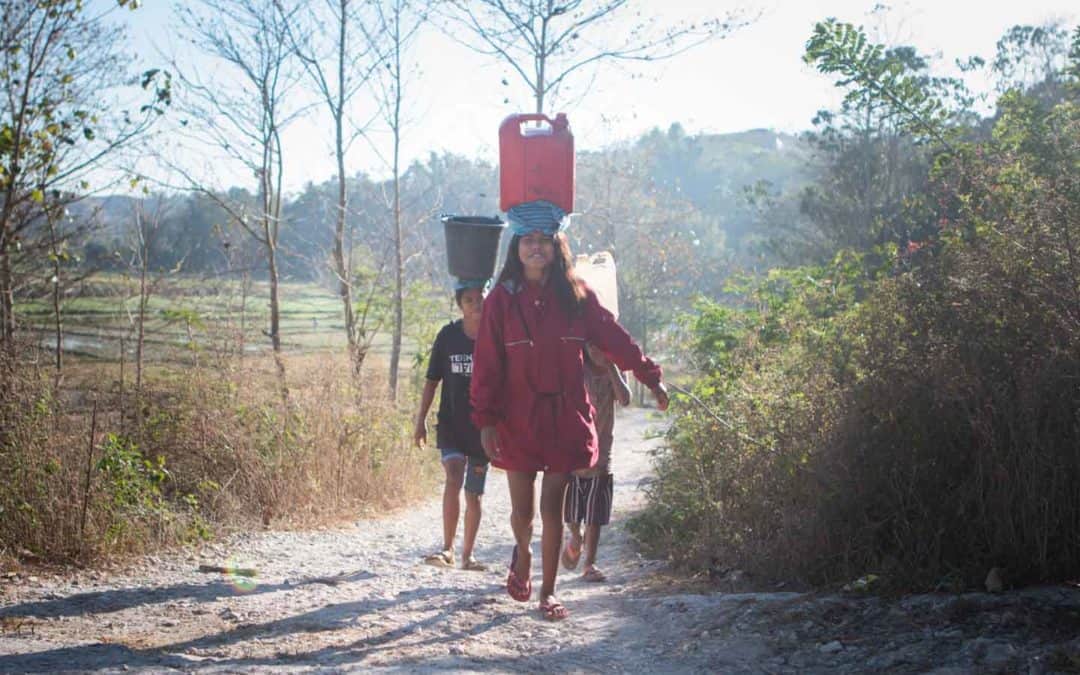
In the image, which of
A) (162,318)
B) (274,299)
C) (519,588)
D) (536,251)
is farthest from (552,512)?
(274,299)

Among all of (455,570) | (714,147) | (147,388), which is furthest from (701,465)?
(714,147)

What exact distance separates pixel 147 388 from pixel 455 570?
332 cm

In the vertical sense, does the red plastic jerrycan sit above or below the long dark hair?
above

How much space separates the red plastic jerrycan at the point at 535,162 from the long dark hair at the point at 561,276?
0.26m

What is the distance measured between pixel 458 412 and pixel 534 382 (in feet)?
5.03

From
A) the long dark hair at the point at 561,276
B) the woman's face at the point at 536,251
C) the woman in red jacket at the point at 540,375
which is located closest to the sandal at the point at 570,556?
the woman in red jacket at the point at 540,375

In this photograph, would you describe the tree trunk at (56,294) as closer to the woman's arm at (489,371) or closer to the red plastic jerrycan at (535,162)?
the red plastic jerrycan at (535,162)

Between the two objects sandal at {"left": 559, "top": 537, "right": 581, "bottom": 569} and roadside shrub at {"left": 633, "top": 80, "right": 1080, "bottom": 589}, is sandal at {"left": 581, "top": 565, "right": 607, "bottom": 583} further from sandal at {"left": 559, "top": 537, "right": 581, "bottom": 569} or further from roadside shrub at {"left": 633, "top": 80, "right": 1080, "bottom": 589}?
roadside shrub at {"left": 633, "top": 80, "right": 1080, "bottom": 589}

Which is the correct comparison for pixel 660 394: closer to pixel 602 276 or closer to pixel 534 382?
pixel 534 382

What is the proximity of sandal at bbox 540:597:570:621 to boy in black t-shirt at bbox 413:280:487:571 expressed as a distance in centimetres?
140

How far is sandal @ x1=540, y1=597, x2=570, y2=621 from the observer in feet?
16.4

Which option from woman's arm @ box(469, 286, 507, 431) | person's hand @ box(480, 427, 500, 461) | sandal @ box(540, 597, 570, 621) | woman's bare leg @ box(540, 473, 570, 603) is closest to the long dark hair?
woman's arm @ box(469, 286, 507, 431)

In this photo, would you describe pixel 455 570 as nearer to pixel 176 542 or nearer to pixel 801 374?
pixel 176 542

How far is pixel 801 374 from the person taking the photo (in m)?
6.23
